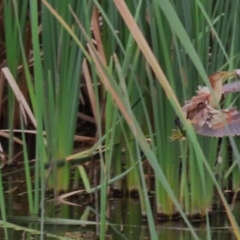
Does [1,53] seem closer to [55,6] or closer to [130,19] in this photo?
[55,6]

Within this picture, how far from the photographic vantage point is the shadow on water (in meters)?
1.46

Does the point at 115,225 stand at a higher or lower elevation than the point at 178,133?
lower

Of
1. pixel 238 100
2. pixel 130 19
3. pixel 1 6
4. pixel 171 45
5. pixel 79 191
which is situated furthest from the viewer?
pixel 1 6

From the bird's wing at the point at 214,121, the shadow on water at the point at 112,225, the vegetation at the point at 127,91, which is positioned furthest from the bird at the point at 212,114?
the shadow on water at the point at 112,225

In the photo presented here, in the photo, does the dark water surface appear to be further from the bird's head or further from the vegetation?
the bird's head

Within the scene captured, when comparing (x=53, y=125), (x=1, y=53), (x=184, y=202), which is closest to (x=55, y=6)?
(x=53, y=125)

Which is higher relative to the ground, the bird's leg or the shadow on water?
the bird's leg

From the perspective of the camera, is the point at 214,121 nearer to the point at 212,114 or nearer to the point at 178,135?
the point at 212,114

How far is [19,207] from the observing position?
1634 mm

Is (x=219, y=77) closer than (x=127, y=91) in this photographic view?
Yes

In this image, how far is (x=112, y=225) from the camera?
1.52m

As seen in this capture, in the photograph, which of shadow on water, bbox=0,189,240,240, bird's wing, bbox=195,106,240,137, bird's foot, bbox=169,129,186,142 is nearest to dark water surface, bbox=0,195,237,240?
shadow on water, bbox=0,189,240,240

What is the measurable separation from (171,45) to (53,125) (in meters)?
0.35

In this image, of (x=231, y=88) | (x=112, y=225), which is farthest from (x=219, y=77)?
(x=112, y=225)
